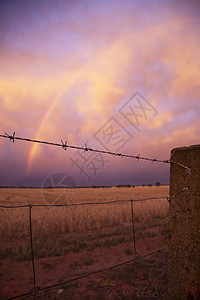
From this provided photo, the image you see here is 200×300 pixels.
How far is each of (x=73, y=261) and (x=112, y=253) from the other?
124cm

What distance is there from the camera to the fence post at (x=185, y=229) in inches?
73.0

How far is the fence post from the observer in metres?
1.85

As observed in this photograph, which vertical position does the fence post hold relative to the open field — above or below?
above

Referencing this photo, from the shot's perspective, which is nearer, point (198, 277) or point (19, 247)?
point (198, 277)

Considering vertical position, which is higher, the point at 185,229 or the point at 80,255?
the point at 185,229

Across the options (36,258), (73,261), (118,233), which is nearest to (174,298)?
(73,261)

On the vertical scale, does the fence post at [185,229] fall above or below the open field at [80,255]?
above

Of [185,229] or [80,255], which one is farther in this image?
[80,255]

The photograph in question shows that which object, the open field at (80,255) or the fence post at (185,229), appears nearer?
the fence post at (185,229)

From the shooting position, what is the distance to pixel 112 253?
6.28m

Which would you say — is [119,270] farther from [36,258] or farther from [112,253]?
[36,258]

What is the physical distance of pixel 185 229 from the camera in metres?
1.92

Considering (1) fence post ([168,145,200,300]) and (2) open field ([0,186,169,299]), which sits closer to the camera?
(1) fence post ([168,145,200,300])

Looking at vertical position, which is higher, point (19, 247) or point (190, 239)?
point (190, 239)
